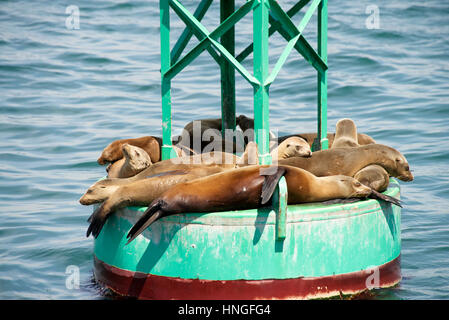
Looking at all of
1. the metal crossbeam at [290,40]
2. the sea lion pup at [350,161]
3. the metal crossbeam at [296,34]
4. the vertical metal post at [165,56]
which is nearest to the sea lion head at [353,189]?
the sea lion pup at [350,161]

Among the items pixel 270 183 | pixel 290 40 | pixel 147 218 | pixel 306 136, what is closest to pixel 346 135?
pixel 306 136

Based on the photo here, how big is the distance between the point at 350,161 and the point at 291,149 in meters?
0.53

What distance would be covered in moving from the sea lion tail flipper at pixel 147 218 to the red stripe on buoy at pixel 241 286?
371 millimetres

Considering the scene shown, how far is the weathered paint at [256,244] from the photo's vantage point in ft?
18.5

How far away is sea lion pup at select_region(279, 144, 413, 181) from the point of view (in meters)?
6.52

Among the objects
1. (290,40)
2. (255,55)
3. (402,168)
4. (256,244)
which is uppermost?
(290,40)

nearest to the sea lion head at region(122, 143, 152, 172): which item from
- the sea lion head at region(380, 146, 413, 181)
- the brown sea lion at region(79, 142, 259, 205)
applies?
the brown sea lion at region(79, 142, 259, 205)

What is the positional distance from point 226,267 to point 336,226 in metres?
0.88

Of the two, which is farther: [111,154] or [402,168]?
[111,154]

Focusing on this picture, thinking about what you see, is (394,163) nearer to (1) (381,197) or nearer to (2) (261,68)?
(1) (381,197)

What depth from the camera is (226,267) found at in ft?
18.6

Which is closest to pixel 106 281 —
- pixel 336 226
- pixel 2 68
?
pixel 336 226

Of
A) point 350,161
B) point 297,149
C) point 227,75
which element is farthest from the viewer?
point 227,75

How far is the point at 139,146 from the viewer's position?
702 centimetres
